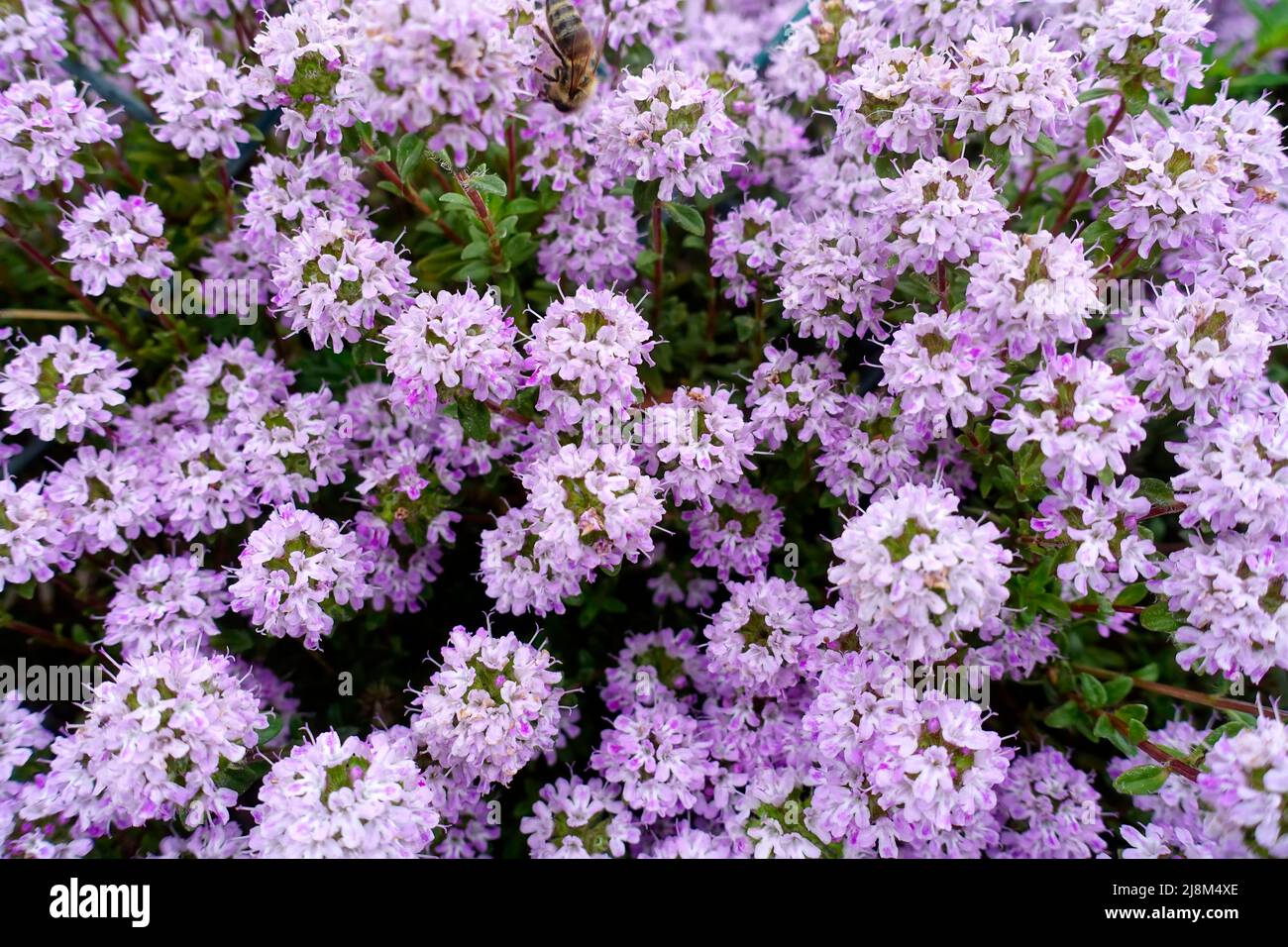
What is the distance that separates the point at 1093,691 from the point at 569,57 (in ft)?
9.58

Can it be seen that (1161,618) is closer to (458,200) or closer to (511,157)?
(458,200)

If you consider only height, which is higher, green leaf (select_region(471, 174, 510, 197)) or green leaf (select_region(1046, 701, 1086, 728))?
green leaf (select_region(471, 174, 510, 197))

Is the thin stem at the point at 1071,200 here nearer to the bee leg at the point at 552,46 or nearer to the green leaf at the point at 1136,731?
the green leaf at the point at 1136,731

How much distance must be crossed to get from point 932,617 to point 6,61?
410 centimetres

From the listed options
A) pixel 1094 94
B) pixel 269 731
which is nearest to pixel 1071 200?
pixel 1094 94

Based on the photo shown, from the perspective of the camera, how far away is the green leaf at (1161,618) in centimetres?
309

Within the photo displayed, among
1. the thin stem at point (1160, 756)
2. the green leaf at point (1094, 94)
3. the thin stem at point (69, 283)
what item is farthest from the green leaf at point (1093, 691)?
the thin stem at point (69, 283)

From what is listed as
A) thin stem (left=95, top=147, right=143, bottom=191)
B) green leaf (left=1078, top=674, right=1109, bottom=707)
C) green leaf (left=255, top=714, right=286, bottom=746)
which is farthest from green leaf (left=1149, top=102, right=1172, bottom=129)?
thin stem (left=95, top=147, right=143, bottom=191)

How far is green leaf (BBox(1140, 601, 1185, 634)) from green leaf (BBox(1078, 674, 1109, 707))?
1.02ft

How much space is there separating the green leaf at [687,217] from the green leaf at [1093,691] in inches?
83.1

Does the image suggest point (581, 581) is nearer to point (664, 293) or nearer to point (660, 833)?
point (660, 833)

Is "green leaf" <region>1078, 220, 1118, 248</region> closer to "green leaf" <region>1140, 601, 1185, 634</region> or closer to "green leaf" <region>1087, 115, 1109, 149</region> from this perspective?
"green leaf" <region>1087, 115, 1109, 149</region>

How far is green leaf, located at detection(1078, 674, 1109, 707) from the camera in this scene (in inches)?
130

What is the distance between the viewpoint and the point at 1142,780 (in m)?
3.05
